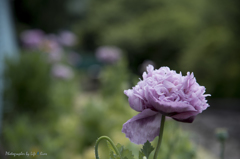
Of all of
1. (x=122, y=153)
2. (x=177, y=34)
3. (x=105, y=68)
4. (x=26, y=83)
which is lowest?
(x=122, y=153)

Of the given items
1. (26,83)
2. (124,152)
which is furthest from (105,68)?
(124,152)

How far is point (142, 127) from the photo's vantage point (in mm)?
450

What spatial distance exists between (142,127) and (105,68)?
3.00 metres

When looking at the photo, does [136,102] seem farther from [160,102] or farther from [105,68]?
[105,68]

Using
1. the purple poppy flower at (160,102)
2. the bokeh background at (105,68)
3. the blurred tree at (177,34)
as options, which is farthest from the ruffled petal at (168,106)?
the blurred tree at (177,34)

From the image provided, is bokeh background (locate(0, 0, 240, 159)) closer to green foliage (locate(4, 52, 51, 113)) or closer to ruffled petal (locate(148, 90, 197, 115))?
green foliage (locate(4, 52, 51, 113))

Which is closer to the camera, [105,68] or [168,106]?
[168,106]

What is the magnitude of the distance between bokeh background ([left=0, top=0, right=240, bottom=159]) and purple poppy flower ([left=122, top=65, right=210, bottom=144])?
0.52 metres

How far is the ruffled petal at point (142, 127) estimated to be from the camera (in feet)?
1.47

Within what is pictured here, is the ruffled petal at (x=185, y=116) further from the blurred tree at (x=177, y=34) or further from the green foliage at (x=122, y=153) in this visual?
Answer: the blurred tree at (x=177, y=34)

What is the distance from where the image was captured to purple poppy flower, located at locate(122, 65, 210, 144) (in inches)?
16.6

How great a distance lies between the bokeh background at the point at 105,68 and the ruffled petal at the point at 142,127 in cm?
51

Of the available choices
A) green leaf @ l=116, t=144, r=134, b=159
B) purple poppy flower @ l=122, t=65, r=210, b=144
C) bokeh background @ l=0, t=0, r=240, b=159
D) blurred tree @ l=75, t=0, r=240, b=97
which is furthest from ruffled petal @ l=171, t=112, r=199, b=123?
blurred tree @ l=75, t=0, r=240, b=97

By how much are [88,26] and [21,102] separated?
7152 millimetres
